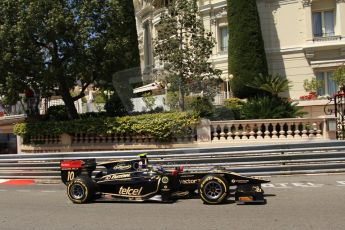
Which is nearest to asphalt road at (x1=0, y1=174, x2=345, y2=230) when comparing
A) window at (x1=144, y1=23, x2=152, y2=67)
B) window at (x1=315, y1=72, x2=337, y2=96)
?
window at (x1=315, y1=72, x2=337, y2=96)

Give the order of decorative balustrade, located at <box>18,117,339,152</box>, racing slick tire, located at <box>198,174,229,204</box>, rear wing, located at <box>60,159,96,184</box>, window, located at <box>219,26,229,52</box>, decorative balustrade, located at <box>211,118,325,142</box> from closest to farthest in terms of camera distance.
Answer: racing slick tire, located at <box>198,174,229,204</box> < rear wing, located at <box>60,159,96,184</box> < decorative balustrade, located at <box>18,117,339,152</box> < decorative balustrade, located at <box>211,118,325,142</box> < window, located at <box>219,26,229,52</box>

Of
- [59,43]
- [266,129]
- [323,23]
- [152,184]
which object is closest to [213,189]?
[152,184]

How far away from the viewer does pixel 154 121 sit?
59.3 feet

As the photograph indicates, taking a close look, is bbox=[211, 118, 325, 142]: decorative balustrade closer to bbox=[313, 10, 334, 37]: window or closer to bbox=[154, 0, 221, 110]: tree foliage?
bbox=[154, 0, 221, 110]: tree foliage

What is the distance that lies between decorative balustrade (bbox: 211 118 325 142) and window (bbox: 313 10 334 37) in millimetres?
12292

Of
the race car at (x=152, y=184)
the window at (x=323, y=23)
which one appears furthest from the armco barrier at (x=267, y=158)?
the window at (x=323, y=23)

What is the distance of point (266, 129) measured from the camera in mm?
17375

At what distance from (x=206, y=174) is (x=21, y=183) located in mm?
7310

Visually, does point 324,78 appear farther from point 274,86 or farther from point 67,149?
point 67,149

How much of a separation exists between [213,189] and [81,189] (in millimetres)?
2849

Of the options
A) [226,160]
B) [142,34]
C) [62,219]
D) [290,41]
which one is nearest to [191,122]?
[226,160]

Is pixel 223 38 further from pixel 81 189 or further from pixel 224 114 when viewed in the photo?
pixel 81 189

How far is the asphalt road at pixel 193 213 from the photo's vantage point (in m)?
7.92

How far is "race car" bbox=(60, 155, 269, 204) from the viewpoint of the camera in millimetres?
9555
